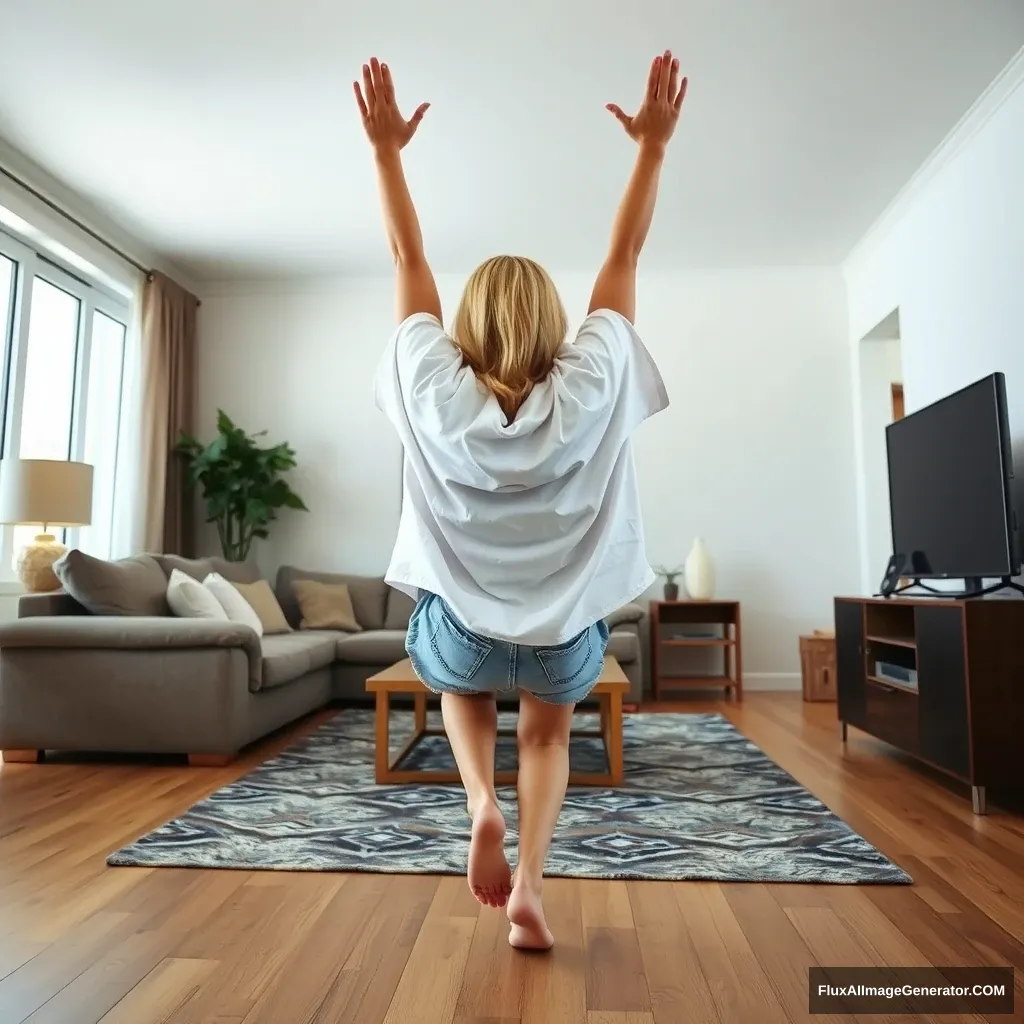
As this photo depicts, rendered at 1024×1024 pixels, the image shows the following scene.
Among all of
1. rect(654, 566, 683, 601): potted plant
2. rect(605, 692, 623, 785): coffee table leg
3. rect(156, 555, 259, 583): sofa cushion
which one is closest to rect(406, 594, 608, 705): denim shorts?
rect(605, 692, 623, 785): coffee table leg

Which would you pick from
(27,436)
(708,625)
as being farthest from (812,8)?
(27,436)

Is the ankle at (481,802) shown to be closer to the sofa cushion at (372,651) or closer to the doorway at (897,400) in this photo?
the sofa cushion at (372,651)

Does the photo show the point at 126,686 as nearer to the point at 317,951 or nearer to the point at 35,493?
the point at 35,493

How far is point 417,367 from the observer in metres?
1.29

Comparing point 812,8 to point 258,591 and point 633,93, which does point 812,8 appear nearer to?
point 633,93

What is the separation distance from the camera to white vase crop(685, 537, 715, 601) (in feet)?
17.0

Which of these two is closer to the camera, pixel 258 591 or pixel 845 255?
pixel 258 591

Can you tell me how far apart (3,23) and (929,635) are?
383 cm

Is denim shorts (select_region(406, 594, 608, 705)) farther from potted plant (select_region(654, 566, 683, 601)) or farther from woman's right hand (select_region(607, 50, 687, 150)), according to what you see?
potted plant (select_region(654, 566, 683, 601))

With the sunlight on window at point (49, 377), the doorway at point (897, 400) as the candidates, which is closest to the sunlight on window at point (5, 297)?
the sunlight on window at point (49, 377)

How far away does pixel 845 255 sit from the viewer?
214 inches

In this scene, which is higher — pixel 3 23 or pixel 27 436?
pixel 3 23

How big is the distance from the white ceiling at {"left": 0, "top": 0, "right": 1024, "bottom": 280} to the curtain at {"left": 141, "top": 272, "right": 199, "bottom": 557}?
45 centimetres

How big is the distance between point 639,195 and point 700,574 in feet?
13.0
